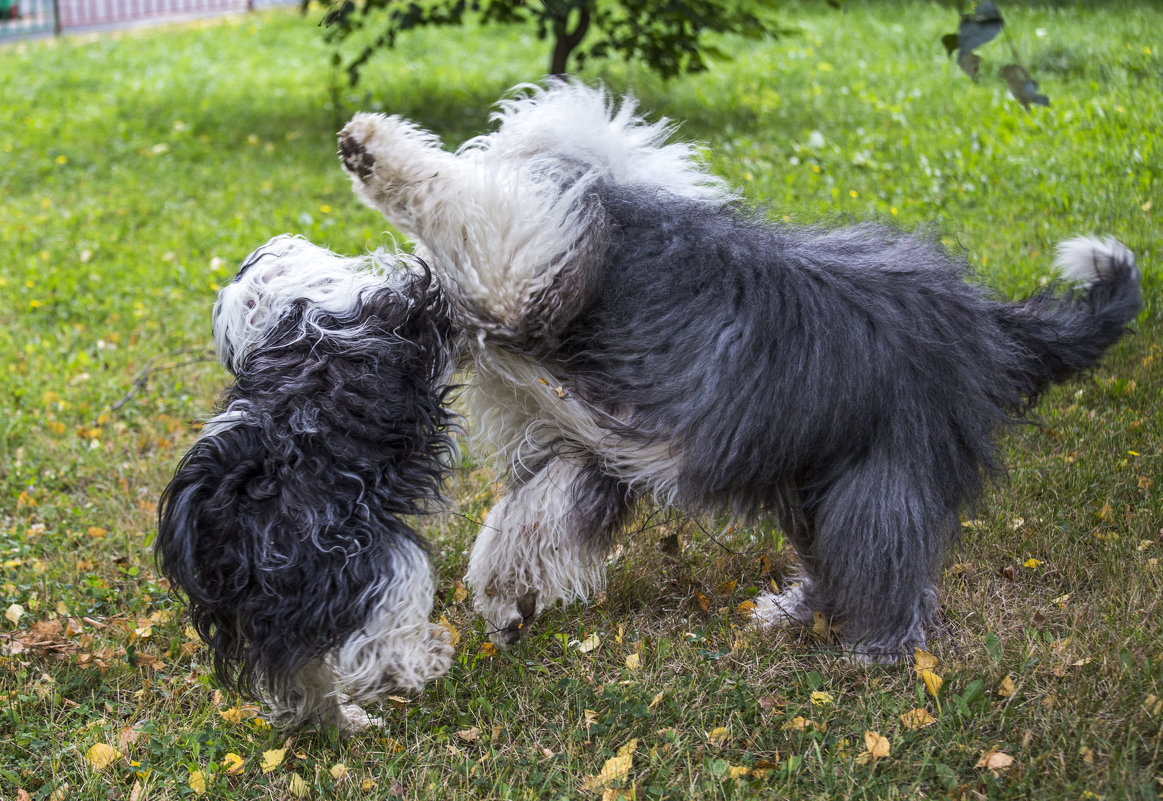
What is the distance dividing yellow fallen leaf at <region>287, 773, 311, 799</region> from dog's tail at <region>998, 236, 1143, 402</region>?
7.65 ft

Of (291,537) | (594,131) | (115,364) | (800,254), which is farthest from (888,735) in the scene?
(115,364)

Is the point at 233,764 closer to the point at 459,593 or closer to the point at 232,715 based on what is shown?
the point at 232,715

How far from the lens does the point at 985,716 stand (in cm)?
274

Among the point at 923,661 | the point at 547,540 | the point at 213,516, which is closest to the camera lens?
the point at 213,516

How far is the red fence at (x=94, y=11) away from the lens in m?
16.0

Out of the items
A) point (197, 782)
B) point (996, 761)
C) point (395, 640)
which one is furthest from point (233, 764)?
point (996, 761)

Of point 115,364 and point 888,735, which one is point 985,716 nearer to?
point 888,735

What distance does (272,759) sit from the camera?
285cm

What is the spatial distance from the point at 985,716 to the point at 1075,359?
1.17 m

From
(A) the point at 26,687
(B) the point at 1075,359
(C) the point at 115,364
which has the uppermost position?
(B) the point at 1075,359

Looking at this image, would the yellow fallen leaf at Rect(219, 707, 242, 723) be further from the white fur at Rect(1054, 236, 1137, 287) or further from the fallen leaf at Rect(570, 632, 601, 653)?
the white fur at Rect(1054, 236, 1137, 287)

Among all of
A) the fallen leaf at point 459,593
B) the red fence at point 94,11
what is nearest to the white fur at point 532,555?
the fallen leaf at point 459,593

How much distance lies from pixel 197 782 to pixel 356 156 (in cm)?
170

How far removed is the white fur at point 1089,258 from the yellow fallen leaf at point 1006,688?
1321mm
